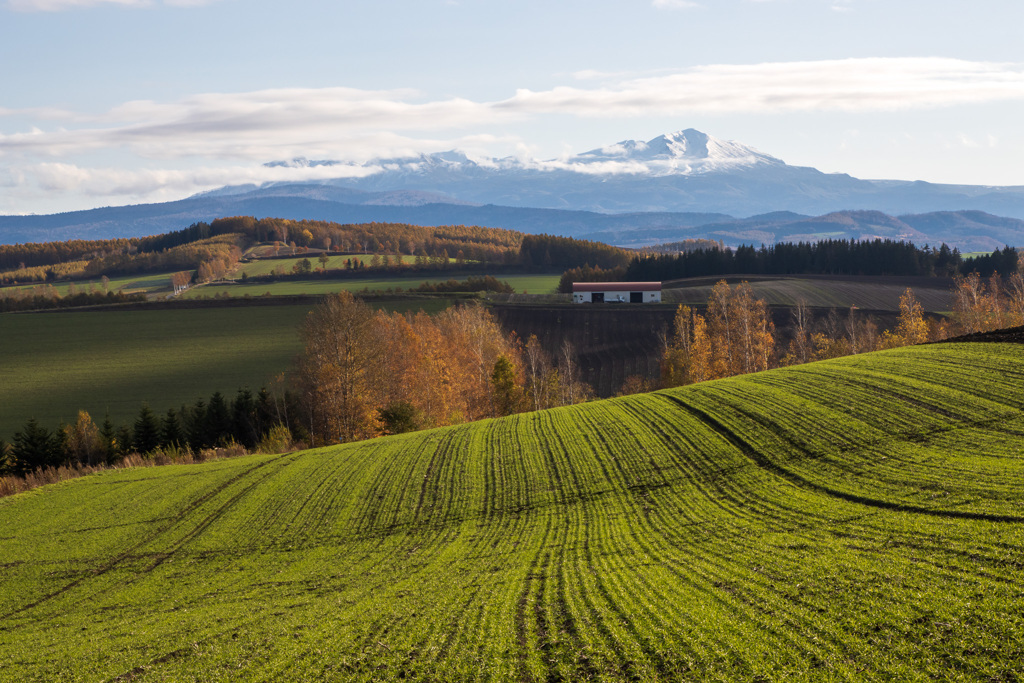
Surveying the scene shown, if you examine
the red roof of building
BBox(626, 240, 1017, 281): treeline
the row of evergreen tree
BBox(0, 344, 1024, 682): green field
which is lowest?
the row of evergreen tree

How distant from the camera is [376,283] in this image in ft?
567

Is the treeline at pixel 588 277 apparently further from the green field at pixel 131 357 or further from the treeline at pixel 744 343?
the green field at pixel 131 357

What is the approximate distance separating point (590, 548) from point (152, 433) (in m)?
57.6

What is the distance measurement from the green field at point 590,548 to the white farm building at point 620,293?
7901 cm

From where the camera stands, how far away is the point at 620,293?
5344 inches

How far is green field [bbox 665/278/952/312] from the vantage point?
123 meters

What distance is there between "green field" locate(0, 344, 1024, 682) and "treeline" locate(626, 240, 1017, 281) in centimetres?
11997

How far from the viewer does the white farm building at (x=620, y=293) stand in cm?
13438

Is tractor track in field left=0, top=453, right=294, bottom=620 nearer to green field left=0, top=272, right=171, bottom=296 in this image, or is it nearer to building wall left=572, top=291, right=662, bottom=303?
building wall left=572, top=291, right=662, bottom=303

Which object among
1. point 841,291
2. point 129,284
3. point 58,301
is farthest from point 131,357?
point 841,291

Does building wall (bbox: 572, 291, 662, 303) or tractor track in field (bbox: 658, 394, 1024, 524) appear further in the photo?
building wall (bbox: 572, 291, 662, 303)

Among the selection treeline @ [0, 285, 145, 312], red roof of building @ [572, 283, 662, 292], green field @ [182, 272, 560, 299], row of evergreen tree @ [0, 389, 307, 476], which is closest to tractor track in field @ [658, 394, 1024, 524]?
row of evergreen tree @ [0, 389, 307, 476]

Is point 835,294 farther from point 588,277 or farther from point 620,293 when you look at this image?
point 588,277

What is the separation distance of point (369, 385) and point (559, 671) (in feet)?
194
